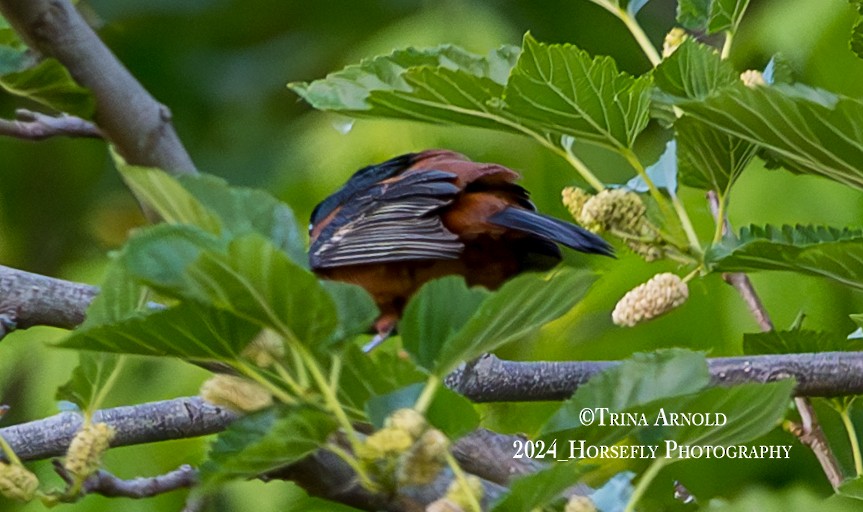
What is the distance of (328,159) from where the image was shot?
271 cm

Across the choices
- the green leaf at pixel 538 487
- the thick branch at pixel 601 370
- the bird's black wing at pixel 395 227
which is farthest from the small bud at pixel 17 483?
the bird's black wing at pixel 395 227

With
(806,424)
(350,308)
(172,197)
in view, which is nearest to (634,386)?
(350,308)

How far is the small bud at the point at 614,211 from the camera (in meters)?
A: 1.00

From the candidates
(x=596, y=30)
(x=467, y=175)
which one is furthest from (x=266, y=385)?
(x=596, y=30)

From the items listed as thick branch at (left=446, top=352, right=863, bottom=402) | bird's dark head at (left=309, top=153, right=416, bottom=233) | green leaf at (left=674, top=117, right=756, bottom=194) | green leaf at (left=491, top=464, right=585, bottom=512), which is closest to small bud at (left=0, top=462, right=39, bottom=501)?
green leaf at (left=491, top=464, right=585, bottom=512)

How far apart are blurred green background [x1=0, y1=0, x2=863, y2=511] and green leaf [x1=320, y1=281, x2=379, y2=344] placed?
39 centimetres

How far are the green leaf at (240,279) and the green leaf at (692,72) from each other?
1.55ft

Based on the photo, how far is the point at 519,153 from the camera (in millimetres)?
2605

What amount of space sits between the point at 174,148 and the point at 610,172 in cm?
148

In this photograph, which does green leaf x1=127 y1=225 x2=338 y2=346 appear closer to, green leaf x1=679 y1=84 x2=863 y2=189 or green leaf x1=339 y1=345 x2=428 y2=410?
green leaf x1=339 y1=345 x2=428 y2=410

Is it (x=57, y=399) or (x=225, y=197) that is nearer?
(x=225, y=197)

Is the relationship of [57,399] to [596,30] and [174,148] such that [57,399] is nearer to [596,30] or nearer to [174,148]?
[174,148]

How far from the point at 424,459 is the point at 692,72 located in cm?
50

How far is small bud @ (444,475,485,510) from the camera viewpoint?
1.96 ft
